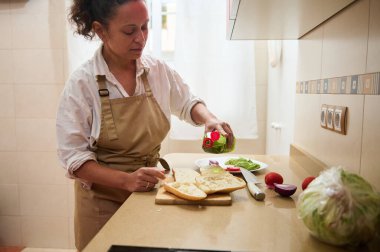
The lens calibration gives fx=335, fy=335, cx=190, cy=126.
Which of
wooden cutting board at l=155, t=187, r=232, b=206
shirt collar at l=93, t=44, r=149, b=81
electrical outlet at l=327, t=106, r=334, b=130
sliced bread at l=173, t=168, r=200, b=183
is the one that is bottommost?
wooden cutting board at l=155, t=187, r=232, b=206

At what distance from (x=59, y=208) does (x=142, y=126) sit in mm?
1591

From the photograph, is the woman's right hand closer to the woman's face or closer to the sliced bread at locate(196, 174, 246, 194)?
the sliced bread at locate(196, 174, 246, 194)

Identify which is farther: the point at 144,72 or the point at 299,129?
the point at 299,129

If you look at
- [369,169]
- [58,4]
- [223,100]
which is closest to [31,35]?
[58,4]

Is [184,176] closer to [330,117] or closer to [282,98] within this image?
[330,117]

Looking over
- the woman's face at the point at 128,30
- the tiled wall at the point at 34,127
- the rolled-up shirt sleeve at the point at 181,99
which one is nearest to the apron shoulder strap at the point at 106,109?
the woman's face at the point at 128,30

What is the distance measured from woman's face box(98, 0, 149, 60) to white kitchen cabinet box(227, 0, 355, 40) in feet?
0.96

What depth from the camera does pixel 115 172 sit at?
1009 millimetres

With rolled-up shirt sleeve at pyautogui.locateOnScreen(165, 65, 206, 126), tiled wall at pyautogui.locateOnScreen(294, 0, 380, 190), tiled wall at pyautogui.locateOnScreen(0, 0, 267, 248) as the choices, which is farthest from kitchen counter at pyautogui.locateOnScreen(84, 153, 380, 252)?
tiled wall at pyautogui.locateOnScreen(0, 0, 267, 248)

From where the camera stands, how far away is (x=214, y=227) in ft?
2.33

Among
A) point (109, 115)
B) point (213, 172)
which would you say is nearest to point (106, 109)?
point (109, 115)

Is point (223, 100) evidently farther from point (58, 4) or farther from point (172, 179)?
point (58, 4)

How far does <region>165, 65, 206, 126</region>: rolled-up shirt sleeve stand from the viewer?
1.38m

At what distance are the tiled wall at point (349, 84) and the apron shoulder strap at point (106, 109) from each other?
2.28 ft
